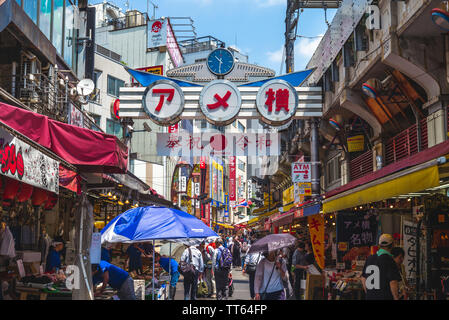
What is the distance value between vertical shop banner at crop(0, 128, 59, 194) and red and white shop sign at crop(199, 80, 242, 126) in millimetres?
10391

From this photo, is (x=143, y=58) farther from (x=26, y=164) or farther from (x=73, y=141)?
Result: (x=26, y=164)

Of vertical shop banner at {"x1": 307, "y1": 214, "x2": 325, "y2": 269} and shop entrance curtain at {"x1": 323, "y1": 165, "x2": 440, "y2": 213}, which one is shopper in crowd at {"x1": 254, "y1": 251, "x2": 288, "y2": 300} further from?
vertical shop banner at {"x1": 307, "y1": 214, "x2": 325, "y2": 269}

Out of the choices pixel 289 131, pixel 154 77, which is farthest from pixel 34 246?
pixel 289 131

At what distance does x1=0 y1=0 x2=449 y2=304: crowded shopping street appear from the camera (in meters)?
8.65

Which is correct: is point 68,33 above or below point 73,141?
above

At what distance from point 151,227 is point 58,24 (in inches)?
493

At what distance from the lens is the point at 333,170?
23.1 m

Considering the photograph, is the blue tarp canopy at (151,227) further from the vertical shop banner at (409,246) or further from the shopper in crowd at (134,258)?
the vertical shop banner at (409,246)

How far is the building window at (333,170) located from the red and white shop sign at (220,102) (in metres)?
6.28

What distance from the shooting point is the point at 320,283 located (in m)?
11.8

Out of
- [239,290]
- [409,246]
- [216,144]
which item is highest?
[216,144]

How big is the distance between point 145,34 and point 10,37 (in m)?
29.8

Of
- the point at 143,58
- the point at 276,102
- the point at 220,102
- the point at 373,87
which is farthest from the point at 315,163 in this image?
the point at 143,58
